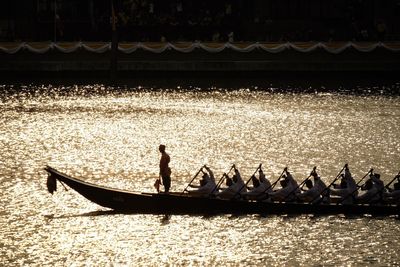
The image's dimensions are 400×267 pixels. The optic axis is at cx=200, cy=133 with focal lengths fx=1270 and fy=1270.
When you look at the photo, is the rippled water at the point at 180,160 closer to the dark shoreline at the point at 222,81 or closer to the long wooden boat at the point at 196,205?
the long wooden boat at the point at 196,205

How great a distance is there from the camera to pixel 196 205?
125ft

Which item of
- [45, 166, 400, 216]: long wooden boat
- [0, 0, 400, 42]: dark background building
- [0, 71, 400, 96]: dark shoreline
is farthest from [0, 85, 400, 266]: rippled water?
[0, 0, 400, 42]: dark background building

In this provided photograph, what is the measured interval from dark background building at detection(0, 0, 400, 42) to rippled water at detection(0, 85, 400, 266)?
30.3ft

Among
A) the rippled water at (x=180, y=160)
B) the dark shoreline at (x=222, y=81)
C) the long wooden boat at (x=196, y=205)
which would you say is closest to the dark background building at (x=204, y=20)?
the dark shoreline at (x=222, y=81)

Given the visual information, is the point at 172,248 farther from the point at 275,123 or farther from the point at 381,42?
the point at 381,42

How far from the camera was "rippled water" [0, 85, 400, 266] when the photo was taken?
3553 centimetres

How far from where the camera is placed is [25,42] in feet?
238

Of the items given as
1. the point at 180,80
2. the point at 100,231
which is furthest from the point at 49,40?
the point at 100,231

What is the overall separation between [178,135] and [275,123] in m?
5.60

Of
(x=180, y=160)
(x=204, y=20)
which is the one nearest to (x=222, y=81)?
(x=204, y=20)

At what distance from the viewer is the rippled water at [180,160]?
35531mm

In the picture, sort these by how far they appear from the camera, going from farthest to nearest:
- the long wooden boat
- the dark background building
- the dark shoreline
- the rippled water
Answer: the dark background building, the dark shoreline, the long wooden boat, the rippled water

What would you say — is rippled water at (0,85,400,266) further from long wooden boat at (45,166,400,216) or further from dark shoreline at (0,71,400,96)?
dark shoreline at (0,71,400,96)

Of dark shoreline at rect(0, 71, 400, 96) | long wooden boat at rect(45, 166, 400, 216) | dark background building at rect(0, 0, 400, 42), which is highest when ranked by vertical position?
dark background building at rect(0, 0, 400, 42)
